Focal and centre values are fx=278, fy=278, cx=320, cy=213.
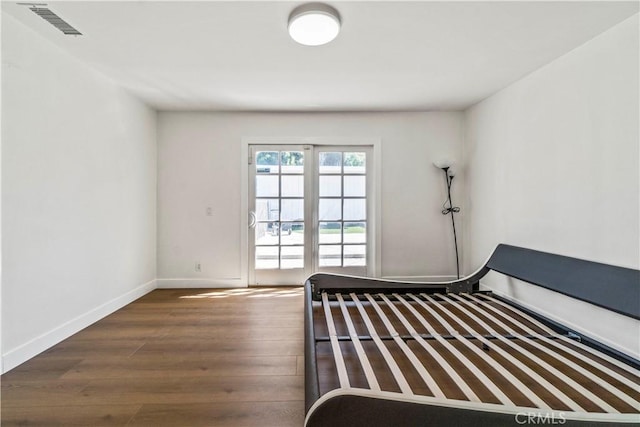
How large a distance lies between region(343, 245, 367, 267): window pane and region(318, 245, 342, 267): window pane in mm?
93

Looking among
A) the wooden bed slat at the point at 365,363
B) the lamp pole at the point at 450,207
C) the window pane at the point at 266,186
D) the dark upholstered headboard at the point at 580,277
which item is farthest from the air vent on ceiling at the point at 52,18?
the dark upholstered headboard at the point at 580,277

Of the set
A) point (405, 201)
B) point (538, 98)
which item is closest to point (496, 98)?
point (538, 98)

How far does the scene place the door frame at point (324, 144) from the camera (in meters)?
3.58

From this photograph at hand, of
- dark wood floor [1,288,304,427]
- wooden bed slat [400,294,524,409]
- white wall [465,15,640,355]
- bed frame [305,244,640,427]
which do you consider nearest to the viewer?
bed frame [305,244,640,427]

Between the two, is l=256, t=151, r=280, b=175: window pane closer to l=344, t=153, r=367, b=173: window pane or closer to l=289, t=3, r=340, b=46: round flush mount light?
l=344, t=153, r=367, b=173: window pane

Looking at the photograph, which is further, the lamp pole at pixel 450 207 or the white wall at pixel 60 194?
the lamp pole at pixel 450 207

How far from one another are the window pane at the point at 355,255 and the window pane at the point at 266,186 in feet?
3.97

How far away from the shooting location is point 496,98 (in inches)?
118

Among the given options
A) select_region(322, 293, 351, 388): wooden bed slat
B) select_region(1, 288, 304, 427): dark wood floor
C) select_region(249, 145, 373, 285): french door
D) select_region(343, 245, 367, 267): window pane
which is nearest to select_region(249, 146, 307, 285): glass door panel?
select_region(249, 145, 373, 285): french door

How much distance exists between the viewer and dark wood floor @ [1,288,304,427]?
1.41m

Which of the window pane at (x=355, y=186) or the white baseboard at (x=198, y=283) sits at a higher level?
the window pane at (x=355, y=186)

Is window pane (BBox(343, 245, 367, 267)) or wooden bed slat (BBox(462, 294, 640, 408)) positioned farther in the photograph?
window pane (BBox(343, 245, 367, 267))

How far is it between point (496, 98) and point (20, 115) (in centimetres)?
410

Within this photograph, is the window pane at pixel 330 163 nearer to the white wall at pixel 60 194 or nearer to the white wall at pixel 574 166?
the white wall at pixel 574 166
